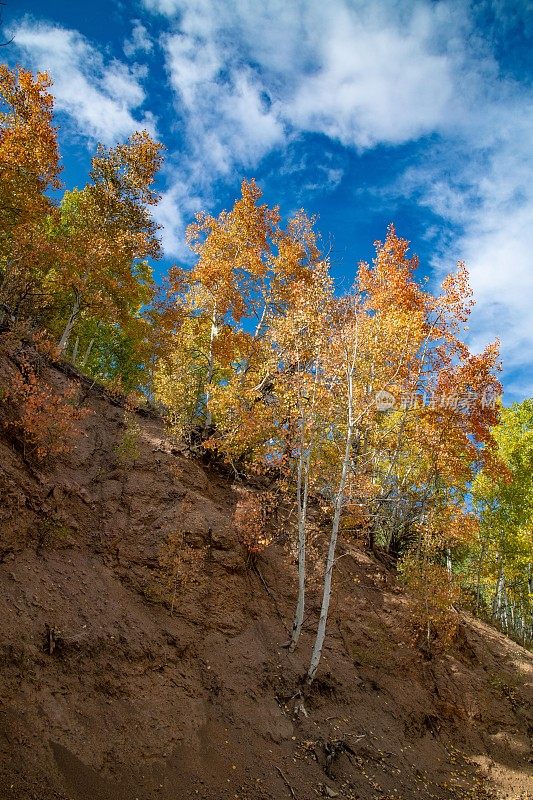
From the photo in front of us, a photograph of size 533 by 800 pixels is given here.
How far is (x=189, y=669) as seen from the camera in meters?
9.48

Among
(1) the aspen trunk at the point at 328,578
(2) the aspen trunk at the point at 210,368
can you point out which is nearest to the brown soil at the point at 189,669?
(1) the aspen trunk at the point at 328,578

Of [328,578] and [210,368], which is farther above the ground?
[210,368]

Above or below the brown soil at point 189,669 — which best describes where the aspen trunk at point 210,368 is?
above

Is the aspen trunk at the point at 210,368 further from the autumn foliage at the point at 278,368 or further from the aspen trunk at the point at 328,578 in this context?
the aspen trunk at the point at 328,578

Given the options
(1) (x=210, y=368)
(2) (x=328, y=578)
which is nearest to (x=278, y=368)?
(1) (x=210, y=368)

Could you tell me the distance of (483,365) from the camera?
16938mm

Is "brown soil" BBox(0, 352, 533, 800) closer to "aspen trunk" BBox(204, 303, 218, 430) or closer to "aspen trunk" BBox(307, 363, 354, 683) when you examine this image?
"aspen trunk" BBox(307, 363, 354, 683)

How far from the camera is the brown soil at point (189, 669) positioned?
7.16 metres

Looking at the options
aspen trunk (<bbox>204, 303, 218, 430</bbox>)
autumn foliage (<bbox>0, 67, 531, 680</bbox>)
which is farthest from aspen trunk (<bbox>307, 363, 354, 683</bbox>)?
aspen trunk (<bbox>204, 303, 218, 430</bbox>)

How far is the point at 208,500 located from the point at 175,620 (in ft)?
13.3

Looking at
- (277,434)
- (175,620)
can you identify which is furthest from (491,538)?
(175,620)

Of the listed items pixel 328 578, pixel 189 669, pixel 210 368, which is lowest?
pixel 189 669

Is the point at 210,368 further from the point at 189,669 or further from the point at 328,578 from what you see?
the point at 189,669

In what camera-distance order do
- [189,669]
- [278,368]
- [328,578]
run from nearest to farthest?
1. [189,669]
2. [328,578]
3. [278,368]
